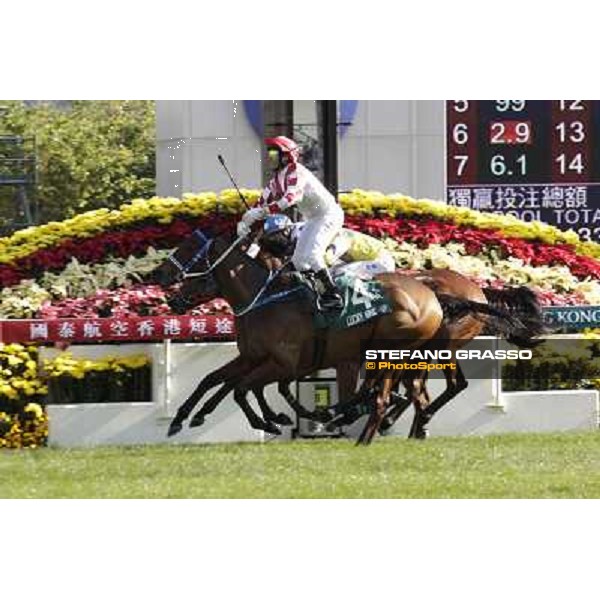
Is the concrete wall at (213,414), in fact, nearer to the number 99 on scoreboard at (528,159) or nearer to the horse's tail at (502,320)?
the horse's tail at (502,320)

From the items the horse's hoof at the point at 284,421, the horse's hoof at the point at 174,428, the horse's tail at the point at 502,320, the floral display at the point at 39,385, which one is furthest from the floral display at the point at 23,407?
the horse's tail at the point at 502,320

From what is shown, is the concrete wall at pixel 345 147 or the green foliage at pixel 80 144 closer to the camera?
the green foliage at pixel 80 144

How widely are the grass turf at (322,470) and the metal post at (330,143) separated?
1837 millimetres

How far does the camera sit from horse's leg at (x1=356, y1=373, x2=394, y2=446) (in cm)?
1398

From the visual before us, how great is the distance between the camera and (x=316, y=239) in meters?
14.2

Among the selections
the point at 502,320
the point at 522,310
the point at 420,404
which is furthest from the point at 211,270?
the point at 522,310

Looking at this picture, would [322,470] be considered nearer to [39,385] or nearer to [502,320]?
[502,320]

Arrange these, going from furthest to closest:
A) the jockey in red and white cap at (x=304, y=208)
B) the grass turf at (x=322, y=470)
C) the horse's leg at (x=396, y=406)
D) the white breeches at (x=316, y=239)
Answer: the white breeches at (x=316, y=239), the jockey in red and white cap at (x=304, y=208), the horse's leg at (x=396, y=406), the grass turf at (x=322, y=470)

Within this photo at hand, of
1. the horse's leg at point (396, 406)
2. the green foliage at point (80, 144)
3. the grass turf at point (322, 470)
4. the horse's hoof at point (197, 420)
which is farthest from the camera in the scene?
the horse's hoof at point (197, 420)

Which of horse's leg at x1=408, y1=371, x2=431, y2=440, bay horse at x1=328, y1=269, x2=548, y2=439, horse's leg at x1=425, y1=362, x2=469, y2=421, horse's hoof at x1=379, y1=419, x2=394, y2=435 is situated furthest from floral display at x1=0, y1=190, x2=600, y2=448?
horse's hoof at x1=379, y1=419, x2=394, y2=435

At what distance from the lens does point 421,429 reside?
14.2 metres

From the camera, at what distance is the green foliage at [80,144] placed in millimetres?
13820

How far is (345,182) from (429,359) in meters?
1.43

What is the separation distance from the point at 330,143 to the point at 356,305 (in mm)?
1174
